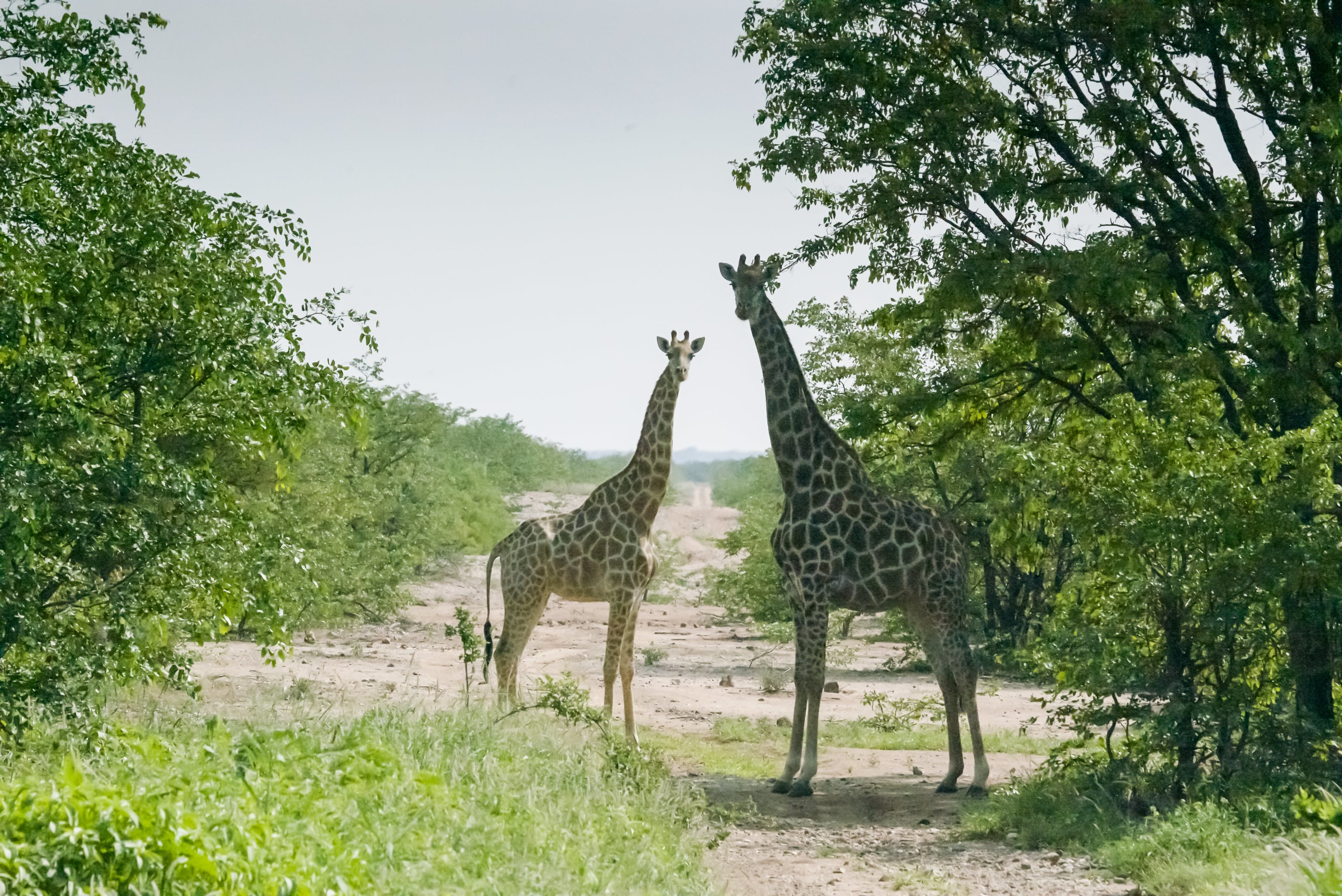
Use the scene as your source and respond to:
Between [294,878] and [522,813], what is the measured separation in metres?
2.14

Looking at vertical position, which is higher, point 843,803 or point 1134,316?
point 1134,316

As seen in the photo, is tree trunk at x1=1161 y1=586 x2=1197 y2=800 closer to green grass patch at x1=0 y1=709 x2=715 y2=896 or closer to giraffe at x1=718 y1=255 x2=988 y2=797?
giraffe at x1=718 y1=255 x2=988 y2=797

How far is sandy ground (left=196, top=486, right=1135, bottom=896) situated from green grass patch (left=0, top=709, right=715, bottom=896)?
889 millimetres

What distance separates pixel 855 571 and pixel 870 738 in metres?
4.16

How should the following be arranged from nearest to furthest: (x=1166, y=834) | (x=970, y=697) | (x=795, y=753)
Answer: (x=1166, y=834) < (x=795, y=753) < (x=970, y=697)

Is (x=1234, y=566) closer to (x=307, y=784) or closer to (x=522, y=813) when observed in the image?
(x=522, y=813)

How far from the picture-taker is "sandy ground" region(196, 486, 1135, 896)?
27.6ft

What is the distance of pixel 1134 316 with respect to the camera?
466 inches

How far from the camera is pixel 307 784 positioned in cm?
638

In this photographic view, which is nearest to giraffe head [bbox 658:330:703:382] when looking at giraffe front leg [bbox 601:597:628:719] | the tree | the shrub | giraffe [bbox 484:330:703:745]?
giraffe [bbox 484:330:703:745]

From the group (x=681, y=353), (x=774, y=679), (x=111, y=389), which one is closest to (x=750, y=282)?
(x=681, y=353)

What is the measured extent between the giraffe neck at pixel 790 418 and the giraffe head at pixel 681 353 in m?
0.98

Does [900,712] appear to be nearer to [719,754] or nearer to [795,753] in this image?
[719,754]

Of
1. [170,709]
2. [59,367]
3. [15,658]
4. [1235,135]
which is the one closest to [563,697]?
[170,709]
